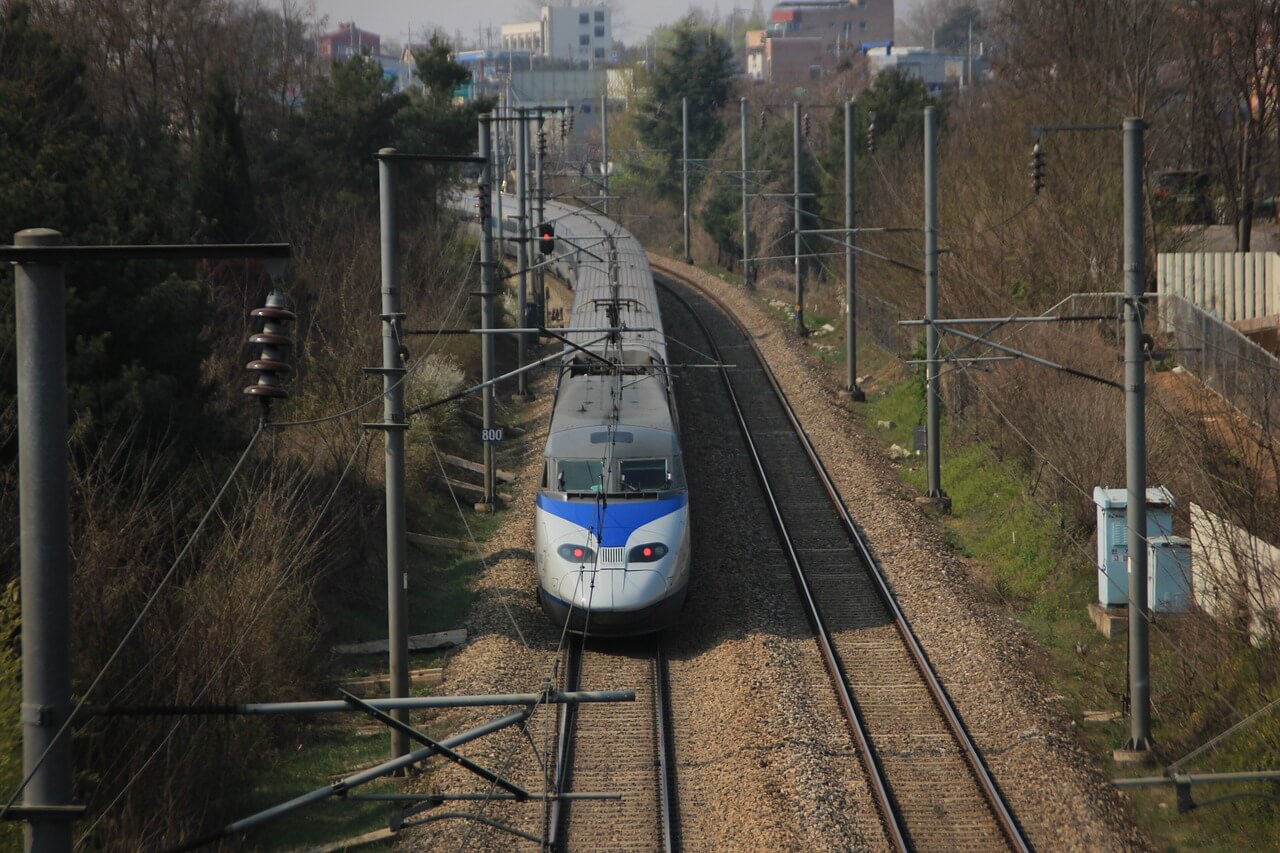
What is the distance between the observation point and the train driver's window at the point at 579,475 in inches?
706

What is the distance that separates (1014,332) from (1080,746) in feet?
39.7

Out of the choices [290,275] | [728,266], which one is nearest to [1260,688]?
[290,275]

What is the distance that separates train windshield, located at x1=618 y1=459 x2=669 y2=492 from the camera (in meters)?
18.0

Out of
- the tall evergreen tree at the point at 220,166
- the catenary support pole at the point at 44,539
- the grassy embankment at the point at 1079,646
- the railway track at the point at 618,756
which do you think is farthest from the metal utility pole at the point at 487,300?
the catenary support pole at the point at 44,539

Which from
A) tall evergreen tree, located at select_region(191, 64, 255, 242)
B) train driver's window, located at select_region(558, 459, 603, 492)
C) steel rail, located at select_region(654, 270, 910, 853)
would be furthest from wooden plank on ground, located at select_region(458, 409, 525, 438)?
train driver's window, located at select_region(558, 459, 603, 492)

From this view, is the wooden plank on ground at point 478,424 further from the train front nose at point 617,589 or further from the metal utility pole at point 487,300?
the train front nose at point 617,589

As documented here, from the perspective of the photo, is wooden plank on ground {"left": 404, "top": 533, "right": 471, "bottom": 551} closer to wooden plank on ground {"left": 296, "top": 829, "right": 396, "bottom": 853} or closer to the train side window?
the train side window

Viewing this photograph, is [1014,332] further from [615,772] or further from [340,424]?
[615,772]

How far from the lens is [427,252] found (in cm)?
3603

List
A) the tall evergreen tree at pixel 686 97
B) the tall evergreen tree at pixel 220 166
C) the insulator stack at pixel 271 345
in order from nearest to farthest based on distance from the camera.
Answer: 1. the insulator stack at pixel 271 345
2. the tall evergreen tree at pixel 220 166
3. the tall evergreen tree at pixel 686 97

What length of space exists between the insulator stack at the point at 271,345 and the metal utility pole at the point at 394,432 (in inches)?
212

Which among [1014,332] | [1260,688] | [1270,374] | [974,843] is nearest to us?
[974,843]

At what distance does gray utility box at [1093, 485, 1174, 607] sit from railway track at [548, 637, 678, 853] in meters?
5.93

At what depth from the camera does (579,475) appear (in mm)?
18016
